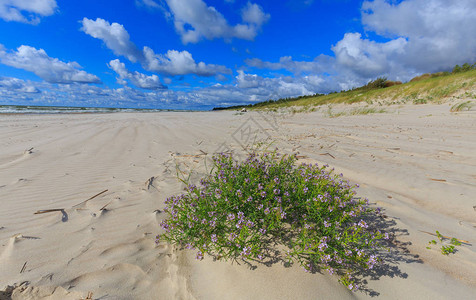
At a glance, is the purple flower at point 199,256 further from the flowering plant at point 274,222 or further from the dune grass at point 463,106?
the dune grass at point 463,106

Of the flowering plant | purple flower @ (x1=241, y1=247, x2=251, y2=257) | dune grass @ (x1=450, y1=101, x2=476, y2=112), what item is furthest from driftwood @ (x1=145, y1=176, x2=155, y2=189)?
dune grass @ (x1=450, y1=101, x2=476, y2=112)

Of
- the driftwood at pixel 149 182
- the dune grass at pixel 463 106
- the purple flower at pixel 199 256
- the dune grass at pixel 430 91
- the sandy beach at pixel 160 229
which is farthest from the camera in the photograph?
the dune grass at pixel 430 91

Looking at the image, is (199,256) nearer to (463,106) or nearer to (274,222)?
(274,222)

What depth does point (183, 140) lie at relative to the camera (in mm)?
6691

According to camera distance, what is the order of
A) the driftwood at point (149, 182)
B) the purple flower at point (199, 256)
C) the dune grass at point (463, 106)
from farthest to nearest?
1. the dune grass at point (463, 106)
2. the driftwood at point (149, 182)
3. the purple flower at point (199, 256)

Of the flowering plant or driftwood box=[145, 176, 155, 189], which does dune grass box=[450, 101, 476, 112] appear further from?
driftwood box=[145, 176, 155, 189]

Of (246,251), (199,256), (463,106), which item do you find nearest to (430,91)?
(463,106)

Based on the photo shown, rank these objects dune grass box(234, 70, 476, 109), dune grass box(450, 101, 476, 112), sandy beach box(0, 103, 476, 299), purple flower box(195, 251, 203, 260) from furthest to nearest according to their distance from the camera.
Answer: dune grass box(234, 70, 476, 109)
dune grass box(450, 101, 476, 112)
purple flower box(195, 251, 203, 260)
sandy beach box(0, 103, 476, 299)

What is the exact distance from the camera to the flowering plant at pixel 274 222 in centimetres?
→ 163

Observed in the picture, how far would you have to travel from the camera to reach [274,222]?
1.89m

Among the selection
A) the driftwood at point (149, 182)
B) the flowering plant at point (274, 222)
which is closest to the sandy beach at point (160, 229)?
the driftwood at point (149, 182)

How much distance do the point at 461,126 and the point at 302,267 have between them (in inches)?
313

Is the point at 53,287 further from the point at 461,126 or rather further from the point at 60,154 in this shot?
the point at 461,126

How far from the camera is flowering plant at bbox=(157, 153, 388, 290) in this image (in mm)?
1635
